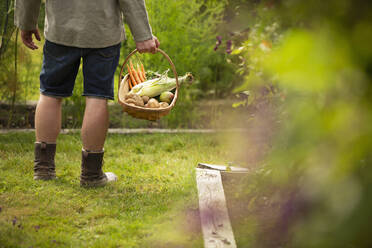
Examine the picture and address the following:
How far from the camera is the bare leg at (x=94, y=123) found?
2.80m

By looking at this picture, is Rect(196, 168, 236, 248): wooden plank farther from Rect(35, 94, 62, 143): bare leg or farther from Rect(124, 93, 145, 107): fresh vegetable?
Rect(35, 94, 62, 143): bare leg

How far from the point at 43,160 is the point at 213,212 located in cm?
131

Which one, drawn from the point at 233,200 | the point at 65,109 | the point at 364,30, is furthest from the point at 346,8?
the point at 65,109

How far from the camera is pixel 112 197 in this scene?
2.69 m

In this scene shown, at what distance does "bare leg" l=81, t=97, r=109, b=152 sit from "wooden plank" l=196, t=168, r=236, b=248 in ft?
2.19

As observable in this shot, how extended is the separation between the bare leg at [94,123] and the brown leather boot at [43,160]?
260 millimetres

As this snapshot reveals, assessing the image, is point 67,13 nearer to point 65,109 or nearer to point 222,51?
point 65,109

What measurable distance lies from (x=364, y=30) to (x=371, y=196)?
316mm

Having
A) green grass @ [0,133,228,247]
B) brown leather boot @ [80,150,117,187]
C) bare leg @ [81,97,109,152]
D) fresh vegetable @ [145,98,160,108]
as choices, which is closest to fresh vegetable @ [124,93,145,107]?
fresh vegetable @ [145,98,160,108]

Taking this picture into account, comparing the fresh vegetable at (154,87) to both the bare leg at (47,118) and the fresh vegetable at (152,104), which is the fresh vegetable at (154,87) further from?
the bare leg at (47,118)

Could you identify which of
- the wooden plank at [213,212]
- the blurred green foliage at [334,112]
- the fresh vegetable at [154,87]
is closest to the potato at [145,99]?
the fresh vegetable at [154,87]

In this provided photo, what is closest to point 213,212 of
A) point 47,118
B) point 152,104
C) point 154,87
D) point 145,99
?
point 152,104

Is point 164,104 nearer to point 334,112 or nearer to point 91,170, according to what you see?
point 91,170

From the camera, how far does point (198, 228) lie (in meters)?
2.14
